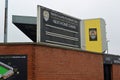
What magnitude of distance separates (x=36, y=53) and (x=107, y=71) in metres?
10.8

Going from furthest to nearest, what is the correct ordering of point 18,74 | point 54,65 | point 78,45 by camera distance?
point 78,45, point 54,65, point 18,74

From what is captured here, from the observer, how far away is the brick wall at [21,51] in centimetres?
1736

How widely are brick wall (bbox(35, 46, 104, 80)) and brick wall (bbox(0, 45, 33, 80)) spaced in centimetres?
27

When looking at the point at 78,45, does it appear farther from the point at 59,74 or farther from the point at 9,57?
the point at 9,57

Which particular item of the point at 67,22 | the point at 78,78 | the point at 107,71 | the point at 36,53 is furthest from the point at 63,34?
the point at 107,71

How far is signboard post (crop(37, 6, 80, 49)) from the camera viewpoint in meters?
19.1

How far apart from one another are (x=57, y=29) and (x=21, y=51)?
149 inches

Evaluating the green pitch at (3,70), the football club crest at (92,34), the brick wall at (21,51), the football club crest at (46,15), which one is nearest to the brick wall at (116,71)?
the football club crest at (92,34)

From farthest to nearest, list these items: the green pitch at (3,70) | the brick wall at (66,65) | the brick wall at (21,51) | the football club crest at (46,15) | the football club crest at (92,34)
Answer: the football club crest at (92,34) < the football club crest at (46,15) < the brick wall at (66,65) < the green pitch at (3,70) < the brick wall at (21,51)

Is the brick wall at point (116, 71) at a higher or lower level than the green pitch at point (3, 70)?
lower

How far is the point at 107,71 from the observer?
27172mm

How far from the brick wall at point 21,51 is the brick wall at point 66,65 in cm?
27

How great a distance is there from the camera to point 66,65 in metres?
20.1

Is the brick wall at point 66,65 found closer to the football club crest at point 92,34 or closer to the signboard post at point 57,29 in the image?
the signboard post at point 57,29
